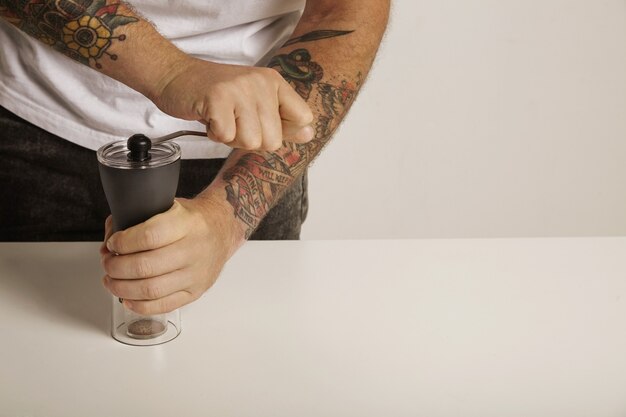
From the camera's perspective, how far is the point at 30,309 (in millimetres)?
1002

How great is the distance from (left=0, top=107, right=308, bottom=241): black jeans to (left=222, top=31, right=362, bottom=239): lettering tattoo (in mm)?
158

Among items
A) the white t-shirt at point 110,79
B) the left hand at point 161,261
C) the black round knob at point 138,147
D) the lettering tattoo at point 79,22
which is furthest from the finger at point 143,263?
the white t-shirt at point 110,79

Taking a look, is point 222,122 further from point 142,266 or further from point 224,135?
point 142,266

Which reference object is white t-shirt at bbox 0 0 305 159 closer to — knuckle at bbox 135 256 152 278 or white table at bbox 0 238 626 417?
white table at bbox 0 238 626 417

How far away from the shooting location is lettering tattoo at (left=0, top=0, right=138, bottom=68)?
103cm

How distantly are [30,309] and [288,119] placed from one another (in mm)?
345

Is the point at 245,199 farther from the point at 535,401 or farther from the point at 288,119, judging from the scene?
the point at 535,401

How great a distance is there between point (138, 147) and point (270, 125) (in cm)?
14

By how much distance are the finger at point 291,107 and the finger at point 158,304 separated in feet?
0.70

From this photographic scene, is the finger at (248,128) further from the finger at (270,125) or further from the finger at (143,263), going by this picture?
the finger at (143,263)

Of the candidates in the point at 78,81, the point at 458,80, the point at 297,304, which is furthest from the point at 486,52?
the point at 297,304

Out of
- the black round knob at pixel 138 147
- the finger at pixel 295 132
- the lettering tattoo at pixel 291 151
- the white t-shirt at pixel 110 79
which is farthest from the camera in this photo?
the white t-shirt at pixel 110 79

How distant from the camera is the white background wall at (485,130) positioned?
7.86 feet

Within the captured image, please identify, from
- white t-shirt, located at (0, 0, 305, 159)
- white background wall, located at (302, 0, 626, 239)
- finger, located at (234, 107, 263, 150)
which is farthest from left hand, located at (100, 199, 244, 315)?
white background wall, located at (302, 0, 626, 239)
